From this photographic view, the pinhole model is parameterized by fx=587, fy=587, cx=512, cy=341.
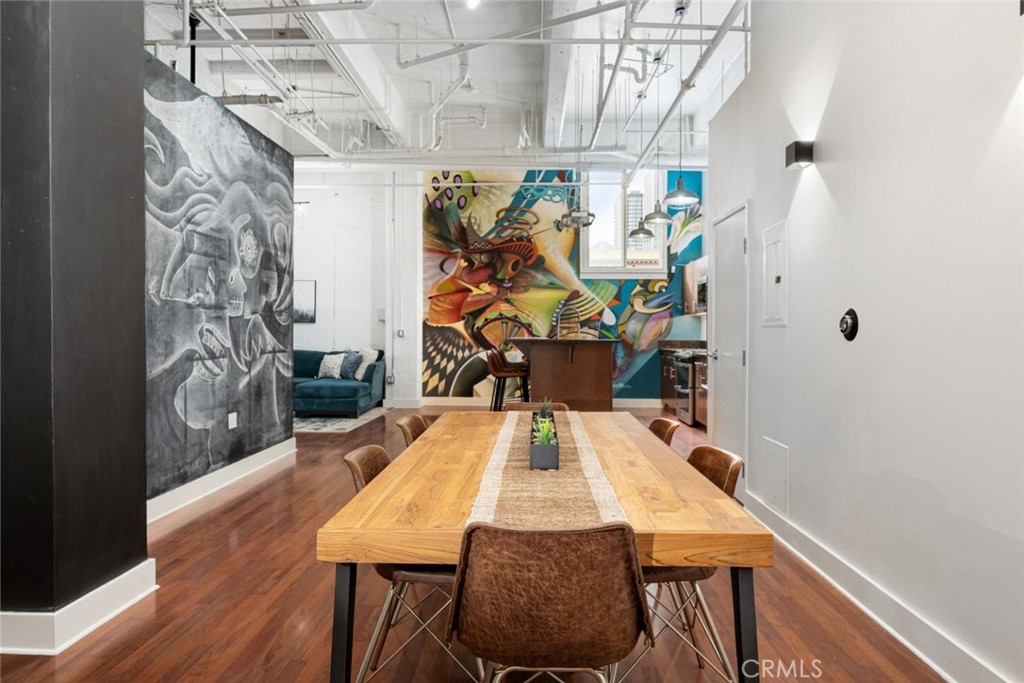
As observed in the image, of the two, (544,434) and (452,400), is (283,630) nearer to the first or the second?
(544,434)

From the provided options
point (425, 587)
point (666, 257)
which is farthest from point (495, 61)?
point (425, 587)

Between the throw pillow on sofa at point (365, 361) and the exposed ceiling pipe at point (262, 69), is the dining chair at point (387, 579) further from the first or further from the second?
the throw pillow on sofa at point (365, 361)

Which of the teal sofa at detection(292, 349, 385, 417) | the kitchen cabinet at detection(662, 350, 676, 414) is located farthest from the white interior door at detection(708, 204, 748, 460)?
the teal sofa at detection(292, 349, 385, 417)

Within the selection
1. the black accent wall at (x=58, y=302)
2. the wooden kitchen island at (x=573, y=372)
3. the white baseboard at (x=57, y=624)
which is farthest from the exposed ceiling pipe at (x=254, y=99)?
the white baseboard at (x=57, y=624)

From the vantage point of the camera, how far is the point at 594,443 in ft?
8.47

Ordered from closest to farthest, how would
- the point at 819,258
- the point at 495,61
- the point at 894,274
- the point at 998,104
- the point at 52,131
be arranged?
the point at 998,104
the point at 52,131
the point at 894,274
the point at 819,258
the point at 495,61

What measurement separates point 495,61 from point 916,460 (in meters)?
6.54

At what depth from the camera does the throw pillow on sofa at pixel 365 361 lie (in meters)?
9.00

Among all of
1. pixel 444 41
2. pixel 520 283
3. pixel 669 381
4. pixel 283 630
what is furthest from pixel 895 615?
pixel 520 283

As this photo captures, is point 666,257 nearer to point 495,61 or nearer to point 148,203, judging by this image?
point 495,61

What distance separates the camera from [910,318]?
7.94ft

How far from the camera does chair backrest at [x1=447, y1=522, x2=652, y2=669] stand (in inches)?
52.6

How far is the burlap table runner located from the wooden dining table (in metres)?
0.03

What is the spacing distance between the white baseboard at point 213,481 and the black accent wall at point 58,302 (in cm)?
130
